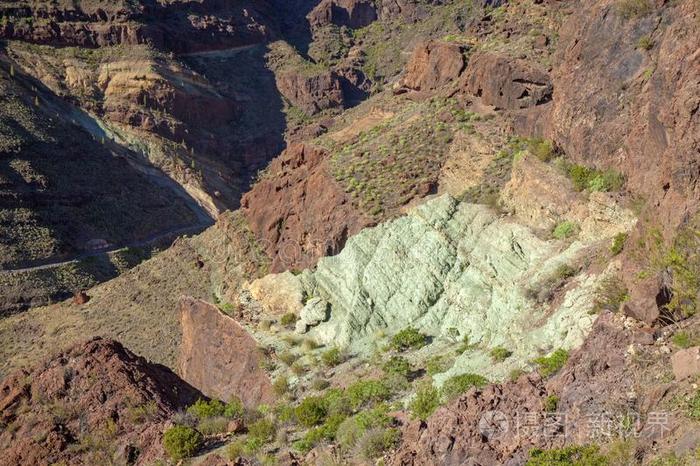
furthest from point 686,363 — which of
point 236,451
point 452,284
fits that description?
point 452,284

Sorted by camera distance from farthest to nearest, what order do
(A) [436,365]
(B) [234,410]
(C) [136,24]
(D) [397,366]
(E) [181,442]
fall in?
(C) [136,24] < (B) [234,410] < (D) [397,366] < (A) [436,365] < (E) [181,442]

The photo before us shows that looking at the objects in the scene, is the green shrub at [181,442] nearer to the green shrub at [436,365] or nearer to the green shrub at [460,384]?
the green shrub at [436,365]

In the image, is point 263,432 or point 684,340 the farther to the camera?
point 263,432

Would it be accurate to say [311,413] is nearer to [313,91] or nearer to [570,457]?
[570,457]

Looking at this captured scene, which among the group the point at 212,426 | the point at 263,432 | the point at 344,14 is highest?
the point at 344,14

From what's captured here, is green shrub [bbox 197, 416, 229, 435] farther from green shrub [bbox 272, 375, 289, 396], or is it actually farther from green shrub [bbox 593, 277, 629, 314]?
green shrub [bbox 593, 277, 629, 314]

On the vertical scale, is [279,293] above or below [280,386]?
above

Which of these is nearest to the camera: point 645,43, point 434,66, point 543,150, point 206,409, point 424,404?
point 424,404
